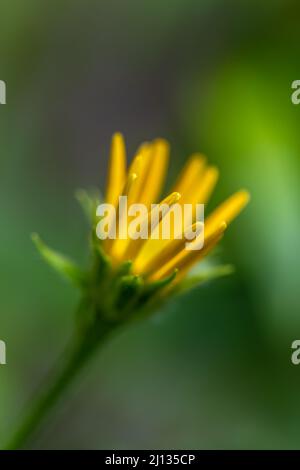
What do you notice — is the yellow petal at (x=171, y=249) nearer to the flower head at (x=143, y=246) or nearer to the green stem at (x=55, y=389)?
the flower head at (x=143, y=246)

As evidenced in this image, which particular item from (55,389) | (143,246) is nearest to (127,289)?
(143,246)

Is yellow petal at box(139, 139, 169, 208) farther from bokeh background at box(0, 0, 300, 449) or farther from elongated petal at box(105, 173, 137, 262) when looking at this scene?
bokeh background at box(0, 0, 300, 449)

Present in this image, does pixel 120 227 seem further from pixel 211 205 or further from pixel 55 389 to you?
pixel 211 205

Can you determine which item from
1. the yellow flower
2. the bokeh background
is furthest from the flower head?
the bokeh background

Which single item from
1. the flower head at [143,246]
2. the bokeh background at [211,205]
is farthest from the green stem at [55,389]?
the bokeh background at [211,205]

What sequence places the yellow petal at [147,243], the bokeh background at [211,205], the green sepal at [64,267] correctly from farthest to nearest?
the bokeh background at [211,205] < the green sepal at [64,267] < the yellow petal at [147,243]
